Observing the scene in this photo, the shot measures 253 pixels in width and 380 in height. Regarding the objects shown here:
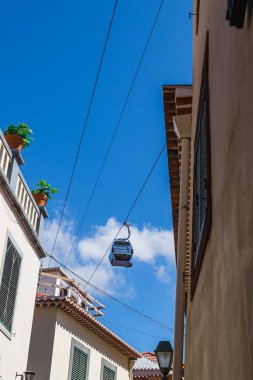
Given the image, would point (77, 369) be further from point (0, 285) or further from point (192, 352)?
point (192, 352)

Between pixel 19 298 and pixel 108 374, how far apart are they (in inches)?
376

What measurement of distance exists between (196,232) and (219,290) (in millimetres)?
2137

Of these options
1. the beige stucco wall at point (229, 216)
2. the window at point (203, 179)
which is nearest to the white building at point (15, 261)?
the window at point (203, 179)

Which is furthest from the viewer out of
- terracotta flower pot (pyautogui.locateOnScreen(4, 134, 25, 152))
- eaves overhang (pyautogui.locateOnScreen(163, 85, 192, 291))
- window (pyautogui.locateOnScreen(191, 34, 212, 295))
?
terracotta flower pot (pyautogui.locateOnScreen(4, 134, 25, 152))

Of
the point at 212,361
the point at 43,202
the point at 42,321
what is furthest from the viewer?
the point at 42,321

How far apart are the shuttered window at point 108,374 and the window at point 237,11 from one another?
62.0 feet

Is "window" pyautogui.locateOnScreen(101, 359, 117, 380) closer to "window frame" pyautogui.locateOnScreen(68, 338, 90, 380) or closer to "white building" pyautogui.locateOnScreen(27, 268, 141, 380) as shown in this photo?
"white building" pyautogui.locateOnScreen(27, 268, 141, 380)

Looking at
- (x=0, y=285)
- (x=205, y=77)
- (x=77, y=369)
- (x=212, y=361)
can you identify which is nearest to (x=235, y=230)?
(x=212, y=361)

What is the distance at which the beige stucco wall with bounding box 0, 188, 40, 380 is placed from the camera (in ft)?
35.9

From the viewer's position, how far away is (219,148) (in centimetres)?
386

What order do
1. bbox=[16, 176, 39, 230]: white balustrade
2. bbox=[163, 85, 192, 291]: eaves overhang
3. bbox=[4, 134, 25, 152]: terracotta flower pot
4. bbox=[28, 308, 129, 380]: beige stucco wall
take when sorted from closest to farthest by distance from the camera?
bbox=[163, 85, 192, 291]: eaves overhang, bbox=[4, 134, 25, 152]: terracotta flower pot, bbox=[16, 176, 39, 230]: white balustrade, bbox=[28, 308, 129, 380]: beige stucco wall

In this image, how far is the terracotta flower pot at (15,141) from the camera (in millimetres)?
11602

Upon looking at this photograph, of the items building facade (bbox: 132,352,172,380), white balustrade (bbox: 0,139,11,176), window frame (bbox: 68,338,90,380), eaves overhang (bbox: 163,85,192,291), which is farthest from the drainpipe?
building facade (bbox: 132,352,172,380)

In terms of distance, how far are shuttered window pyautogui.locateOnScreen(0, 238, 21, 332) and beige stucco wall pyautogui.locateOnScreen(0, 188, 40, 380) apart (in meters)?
0.22
